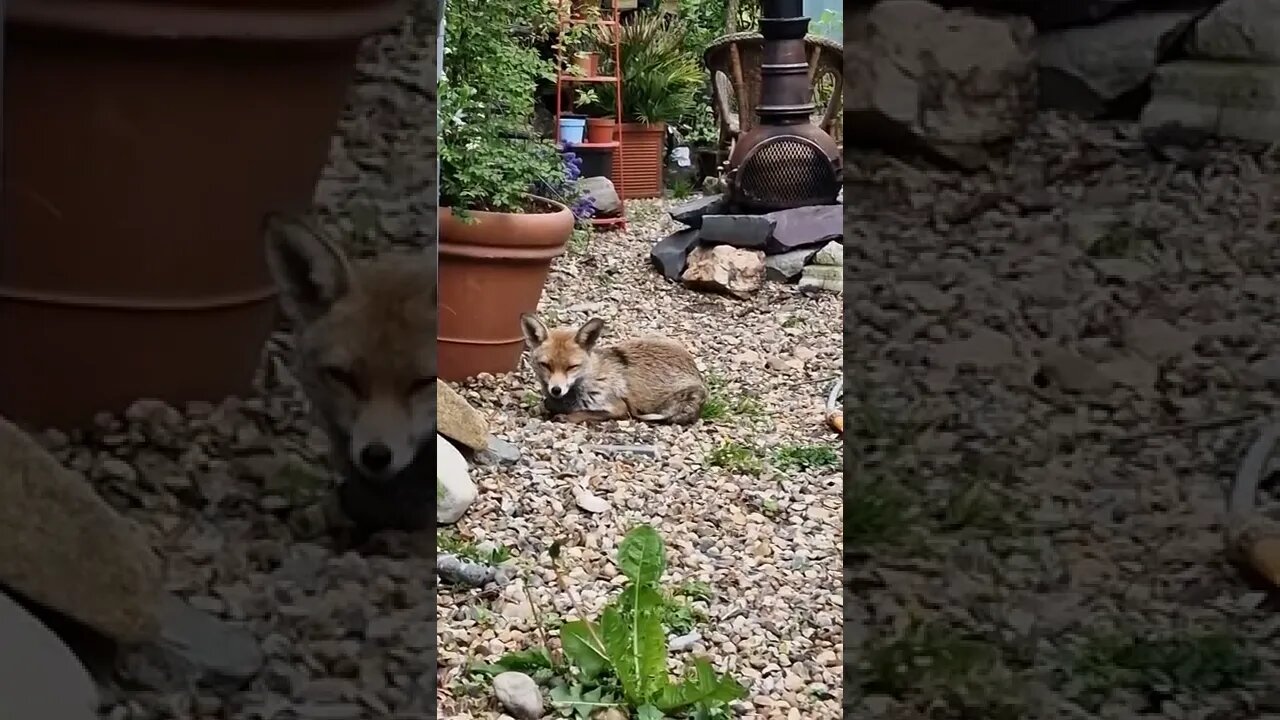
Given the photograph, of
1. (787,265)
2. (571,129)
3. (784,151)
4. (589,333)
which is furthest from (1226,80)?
(571,129)

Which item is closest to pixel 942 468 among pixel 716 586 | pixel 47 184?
pixel 47 184

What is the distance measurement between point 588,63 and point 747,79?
698 millimetres

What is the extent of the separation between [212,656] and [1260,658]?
3.46 feet

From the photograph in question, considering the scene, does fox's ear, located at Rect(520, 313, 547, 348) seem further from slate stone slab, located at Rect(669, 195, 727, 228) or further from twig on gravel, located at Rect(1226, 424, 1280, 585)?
twig on gravel, located at Rect(1226, 424, 1280, 585)

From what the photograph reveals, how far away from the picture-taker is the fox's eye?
4.39ft

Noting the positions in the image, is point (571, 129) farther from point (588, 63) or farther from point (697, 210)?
point (697, 210)

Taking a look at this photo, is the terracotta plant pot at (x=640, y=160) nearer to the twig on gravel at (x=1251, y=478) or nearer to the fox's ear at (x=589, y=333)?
the fox's ear at (x=589, y=333)

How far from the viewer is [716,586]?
2.41 m

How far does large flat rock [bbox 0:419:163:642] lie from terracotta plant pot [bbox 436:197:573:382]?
177 centimetres

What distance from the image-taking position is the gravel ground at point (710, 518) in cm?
217


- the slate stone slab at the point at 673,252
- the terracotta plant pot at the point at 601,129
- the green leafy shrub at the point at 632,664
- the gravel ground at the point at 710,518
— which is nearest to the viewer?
the green leafy shrub at the point at 632,664

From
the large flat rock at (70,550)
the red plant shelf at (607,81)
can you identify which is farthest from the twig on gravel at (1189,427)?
the red plant shelf at (607,81)

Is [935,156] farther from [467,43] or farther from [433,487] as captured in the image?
[467,43]

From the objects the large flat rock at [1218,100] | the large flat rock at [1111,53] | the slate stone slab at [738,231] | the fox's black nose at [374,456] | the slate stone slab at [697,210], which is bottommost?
the slate stone slab at [738,231]
